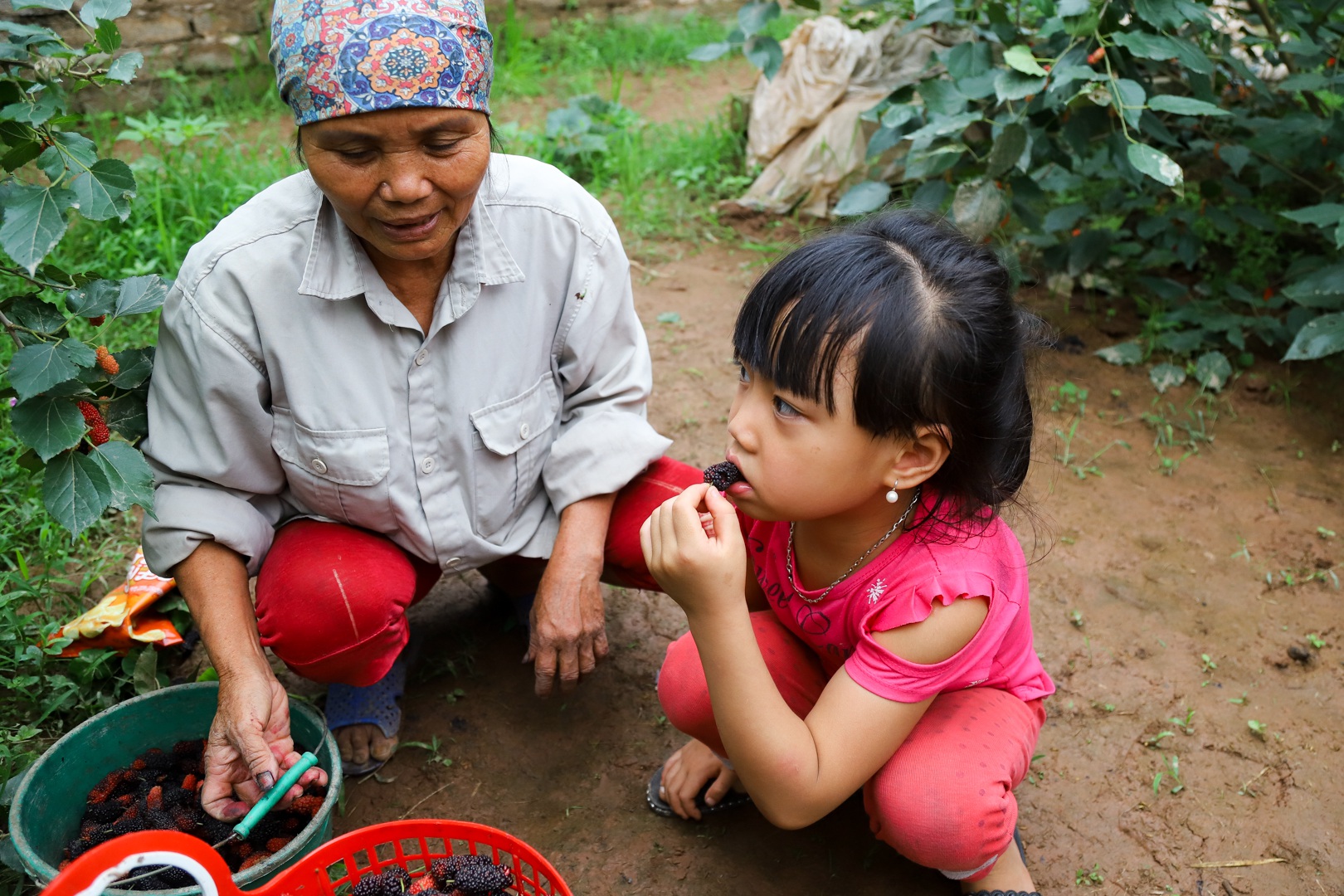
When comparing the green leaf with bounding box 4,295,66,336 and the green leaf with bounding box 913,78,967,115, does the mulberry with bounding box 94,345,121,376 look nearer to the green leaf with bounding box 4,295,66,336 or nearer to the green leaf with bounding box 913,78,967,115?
the green leaf with bounding box 4,295,66,336

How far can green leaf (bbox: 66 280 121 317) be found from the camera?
1.83 meters

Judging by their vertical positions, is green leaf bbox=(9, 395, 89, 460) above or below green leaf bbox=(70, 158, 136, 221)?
below

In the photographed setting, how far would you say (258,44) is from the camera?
559 centimetres

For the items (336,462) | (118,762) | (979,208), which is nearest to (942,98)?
(979,208)

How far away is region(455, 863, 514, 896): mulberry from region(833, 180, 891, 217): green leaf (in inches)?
98.8

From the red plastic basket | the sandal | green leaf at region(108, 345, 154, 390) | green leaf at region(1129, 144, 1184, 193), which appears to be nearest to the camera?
the red plastic basket

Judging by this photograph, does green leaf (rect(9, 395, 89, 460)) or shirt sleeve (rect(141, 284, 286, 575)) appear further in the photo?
shirt sleeve (rect(141, 284, 286, 575))

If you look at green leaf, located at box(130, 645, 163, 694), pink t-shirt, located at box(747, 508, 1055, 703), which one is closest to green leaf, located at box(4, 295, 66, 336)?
green leaf, located at box(130, 645, 163, 694)

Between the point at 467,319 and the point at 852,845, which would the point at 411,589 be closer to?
the point at 467,319

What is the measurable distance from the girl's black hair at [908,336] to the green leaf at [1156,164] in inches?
53.7

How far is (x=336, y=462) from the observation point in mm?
1934

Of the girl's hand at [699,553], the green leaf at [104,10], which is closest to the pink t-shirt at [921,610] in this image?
the girl's hand at [699,553]

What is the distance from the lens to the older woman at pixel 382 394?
167cm

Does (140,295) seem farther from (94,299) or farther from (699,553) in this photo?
(699,553)
